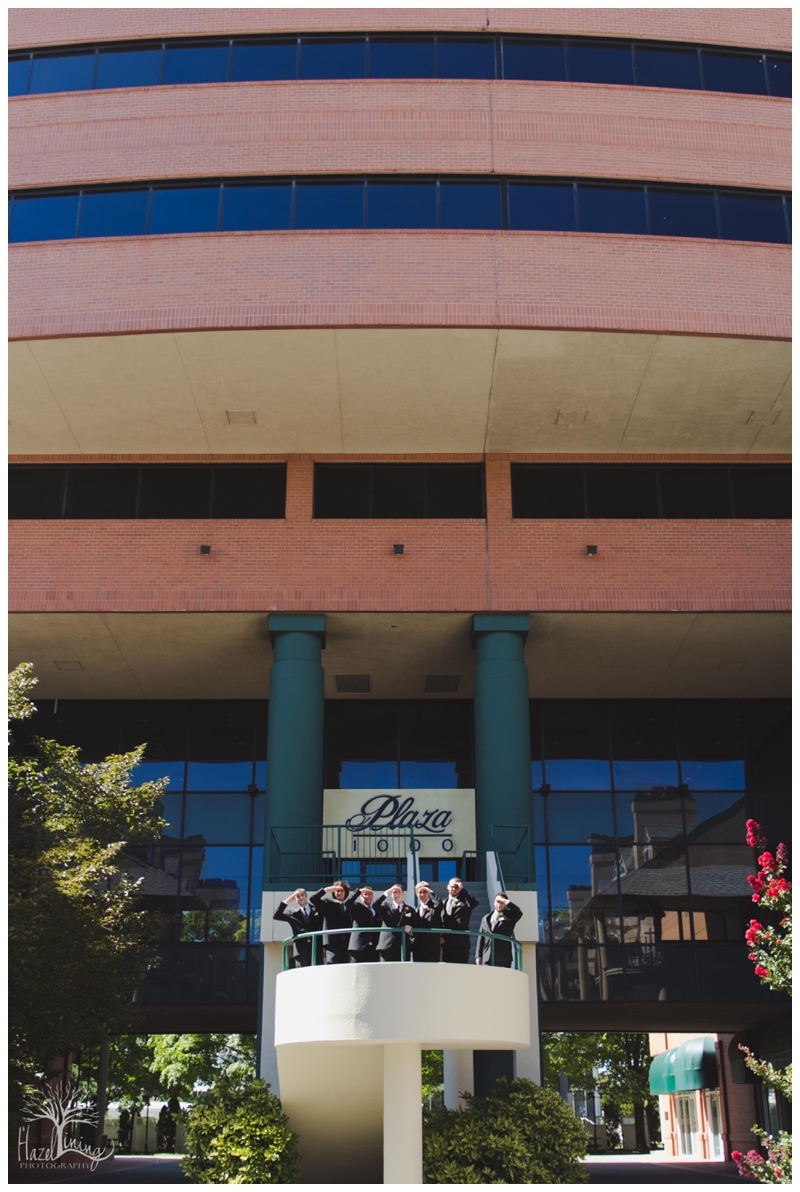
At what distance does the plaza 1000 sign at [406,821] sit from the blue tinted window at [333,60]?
50.9 ft

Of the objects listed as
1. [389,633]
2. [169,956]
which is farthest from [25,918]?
[389,633]

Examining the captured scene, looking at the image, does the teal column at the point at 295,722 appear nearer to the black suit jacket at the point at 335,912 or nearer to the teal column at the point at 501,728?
the teal column at the point at 501,728

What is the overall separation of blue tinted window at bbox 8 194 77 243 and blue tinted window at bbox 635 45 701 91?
1269cm

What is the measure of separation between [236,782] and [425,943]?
1211 centimetres

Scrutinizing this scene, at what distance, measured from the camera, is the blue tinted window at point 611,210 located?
22562mm

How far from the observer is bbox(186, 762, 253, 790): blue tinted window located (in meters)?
25.6

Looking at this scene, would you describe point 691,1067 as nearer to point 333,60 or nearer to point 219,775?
point 219,775

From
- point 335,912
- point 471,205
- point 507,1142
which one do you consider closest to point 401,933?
point 335,912

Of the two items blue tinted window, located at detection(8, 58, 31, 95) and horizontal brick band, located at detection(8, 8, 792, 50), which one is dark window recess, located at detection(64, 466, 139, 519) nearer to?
blue tinted window, located at detection(8, 58, 31, 95)

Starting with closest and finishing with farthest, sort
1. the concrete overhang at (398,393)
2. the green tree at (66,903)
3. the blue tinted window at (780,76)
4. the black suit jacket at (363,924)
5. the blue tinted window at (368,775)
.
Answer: the black suit jacket at (363,924), the green tree at (66,903), the concrete overhang at (398,393), the blue tinted window at (780,76), the blue tinted window at (368,775)

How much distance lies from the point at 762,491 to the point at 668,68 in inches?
379

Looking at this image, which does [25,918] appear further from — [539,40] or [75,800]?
[539,40]

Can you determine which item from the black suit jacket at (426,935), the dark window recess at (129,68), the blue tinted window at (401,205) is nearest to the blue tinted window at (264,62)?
the dark window recess at (129,68)

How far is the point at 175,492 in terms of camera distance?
78.0 feet
